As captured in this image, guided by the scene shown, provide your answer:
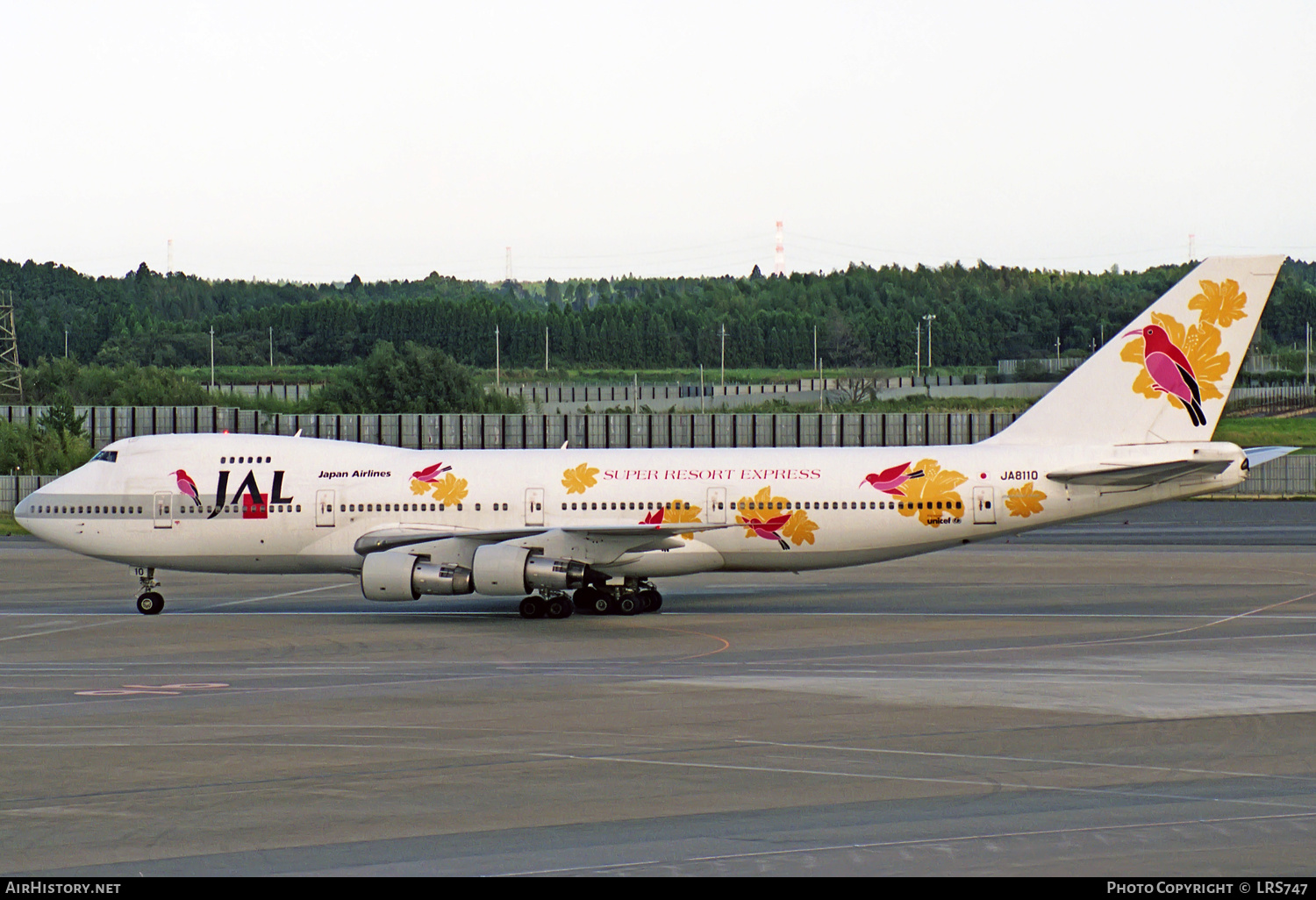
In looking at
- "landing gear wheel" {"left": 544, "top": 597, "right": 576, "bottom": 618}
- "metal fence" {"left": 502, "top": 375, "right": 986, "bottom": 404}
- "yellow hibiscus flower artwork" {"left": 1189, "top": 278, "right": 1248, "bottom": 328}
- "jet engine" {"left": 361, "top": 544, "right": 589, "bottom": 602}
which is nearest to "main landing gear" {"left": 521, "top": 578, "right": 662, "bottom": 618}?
"landing gear wheel" {"left": 544, "top": 597, "right": 576, "bottom": 618}

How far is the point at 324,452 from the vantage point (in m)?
37.3

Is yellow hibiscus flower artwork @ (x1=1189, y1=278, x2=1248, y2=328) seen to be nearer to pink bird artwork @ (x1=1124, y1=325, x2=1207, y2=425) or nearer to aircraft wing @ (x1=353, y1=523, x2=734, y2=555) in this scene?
pink bird artwork @ (x1=1124, y1=325, x2=1207, y2=425)

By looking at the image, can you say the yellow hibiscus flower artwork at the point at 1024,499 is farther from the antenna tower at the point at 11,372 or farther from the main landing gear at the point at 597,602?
the antenna tower at the point at 11,372

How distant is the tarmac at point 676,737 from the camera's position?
13617 millimetres

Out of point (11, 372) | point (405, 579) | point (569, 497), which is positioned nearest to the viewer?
point (405, 579)

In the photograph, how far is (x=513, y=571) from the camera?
33.5 meters

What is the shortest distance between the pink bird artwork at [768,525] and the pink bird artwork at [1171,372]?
10284 mm

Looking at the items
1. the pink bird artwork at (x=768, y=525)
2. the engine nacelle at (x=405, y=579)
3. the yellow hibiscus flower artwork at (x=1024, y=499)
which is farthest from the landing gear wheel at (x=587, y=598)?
the yellow hibiscus flower artwork at (x=1024, y=499)

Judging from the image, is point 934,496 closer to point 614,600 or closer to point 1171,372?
point 1171,372

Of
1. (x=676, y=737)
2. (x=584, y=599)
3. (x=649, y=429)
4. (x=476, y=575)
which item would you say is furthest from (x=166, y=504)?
(x=649, y=429)

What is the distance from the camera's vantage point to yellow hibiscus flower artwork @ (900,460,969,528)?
35.1 m

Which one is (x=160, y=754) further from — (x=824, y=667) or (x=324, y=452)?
(x=324, y=452)

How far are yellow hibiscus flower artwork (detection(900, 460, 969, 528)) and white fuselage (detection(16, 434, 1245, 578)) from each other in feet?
0.11

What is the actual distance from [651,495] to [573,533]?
9.81 ft
